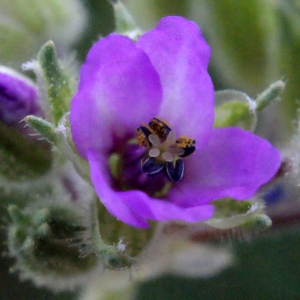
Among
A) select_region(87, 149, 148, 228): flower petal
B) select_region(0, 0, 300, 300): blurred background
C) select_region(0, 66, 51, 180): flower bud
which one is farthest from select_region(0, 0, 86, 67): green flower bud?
select_region(87, 149, 148, 228): flower petal

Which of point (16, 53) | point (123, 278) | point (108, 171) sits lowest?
point (123, 278)

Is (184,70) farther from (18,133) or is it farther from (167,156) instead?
(18,133)

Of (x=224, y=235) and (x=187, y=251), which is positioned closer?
(x=224, y=235)

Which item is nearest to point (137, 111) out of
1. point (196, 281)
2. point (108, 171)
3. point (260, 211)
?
point (108, 171)

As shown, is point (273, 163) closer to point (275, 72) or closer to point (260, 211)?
point (260, 211)

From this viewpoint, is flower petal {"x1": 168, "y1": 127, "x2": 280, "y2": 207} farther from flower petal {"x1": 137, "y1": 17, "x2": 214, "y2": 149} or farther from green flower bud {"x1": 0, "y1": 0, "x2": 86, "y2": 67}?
green flower bud {"x1": 0, "y1": 0, "x2": 86, "y2": 67}

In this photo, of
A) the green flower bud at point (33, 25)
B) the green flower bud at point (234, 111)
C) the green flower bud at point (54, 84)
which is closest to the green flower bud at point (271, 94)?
the green flower bud at point (234, 111)

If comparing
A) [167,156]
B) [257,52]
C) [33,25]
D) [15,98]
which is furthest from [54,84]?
[257,52]
